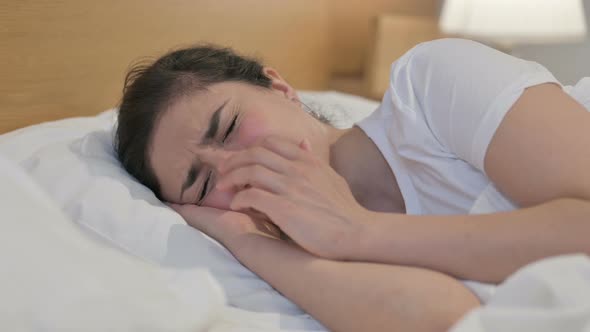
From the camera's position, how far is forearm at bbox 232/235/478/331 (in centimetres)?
74

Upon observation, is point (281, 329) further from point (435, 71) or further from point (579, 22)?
point (579, 22)

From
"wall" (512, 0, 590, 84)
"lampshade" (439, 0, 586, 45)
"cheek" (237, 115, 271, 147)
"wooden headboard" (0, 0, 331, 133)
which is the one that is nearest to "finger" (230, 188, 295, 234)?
"cheek" (237, 115, 271, 147)

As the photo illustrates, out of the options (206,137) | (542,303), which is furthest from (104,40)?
(542,303)

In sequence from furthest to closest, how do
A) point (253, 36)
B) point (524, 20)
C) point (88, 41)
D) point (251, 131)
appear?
point (524, 20), point (253, 36), point (88, 41), point (251, 131)

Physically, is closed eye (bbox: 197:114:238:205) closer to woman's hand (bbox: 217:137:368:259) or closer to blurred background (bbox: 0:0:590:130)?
woman's hand (bbox: 217:137:368:259)

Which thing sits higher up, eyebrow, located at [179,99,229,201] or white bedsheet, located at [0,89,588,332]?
eyebrow, located at [179,99,229,201]

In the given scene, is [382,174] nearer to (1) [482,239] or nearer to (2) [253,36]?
(1) [482,239]

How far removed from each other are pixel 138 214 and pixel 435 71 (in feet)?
1.44

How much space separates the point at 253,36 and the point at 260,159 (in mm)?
1054

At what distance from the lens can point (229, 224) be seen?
3.21 ft

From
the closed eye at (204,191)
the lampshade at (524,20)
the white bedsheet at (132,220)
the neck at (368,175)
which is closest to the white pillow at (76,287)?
the white bedsheet at (132,220)

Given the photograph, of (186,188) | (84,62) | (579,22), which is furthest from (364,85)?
(186,188)

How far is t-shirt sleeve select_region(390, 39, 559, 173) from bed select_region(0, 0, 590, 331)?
0.69ft

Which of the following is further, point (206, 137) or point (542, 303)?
point (206, 137)
